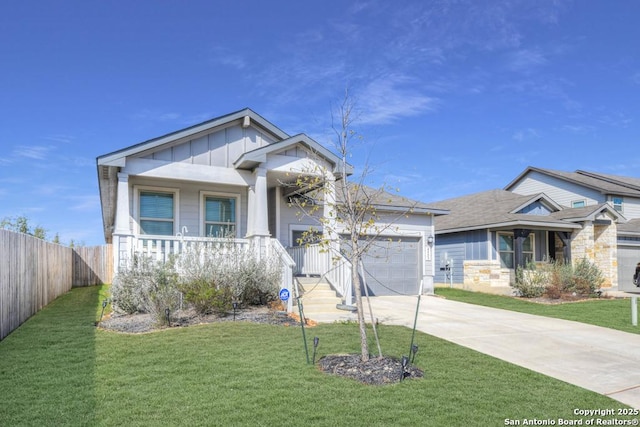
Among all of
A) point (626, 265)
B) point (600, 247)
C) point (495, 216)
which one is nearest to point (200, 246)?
point (495, 216)

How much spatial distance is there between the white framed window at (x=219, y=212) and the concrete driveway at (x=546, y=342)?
190 inches

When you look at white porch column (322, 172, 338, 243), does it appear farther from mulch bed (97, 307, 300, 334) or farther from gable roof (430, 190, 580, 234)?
gable roof (430, 190, 580, 234)

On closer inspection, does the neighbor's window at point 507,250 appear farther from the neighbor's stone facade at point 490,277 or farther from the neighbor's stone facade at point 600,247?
the neighbor's stone facade at point 600,247

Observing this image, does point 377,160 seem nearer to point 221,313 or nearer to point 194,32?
point 221,313

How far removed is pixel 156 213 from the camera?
41.6 ft

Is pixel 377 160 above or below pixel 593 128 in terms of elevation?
below

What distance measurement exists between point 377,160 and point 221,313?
450cm

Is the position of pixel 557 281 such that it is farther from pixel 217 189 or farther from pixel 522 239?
pixel 217 189

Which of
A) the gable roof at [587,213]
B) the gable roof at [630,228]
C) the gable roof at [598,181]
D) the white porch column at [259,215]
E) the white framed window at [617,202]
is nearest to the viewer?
the white porch column at [259,215]

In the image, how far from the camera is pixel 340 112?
708 cm

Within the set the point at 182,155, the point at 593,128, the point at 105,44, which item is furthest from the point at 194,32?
the point at 593,128

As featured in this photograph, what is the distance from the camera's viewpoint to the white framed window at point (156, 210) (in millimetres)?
12461

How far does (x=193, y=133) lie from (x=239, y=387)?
810 cm

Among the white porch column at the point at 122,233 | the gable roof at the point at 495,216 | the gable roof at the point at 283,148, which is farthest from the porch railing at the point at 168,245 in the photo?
the gable roof at the point at 495,216
